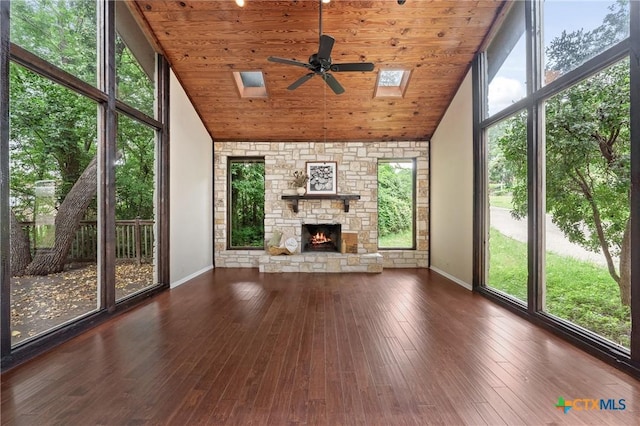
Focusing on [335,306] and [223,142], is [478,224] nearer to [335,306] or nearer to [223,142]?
[335,306]

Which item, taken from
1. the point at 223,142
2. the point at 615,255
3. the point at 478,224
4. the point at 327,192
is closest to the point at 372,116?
the point at 327,192

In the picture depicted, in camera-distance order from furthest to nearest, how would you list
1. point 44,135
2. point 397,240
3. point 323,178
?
point 397,240, point 323,178, point 44,135

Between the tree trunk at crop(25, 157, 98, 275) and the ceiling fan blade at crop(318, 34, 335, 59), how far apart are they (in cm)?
266

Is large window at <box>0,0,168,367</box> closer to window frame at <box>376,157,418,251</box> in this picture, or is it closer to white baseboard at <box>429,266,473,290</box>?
window frame at <box>376,157,418,251</box>

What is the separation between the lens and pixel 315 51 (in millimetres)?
3979

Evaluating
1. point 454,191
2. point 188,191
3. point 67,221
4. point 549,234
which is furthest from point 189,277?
point 549,234

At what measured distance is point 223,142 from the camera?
5.81 m

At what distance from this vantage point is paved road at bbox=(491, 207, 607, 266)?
98.5 inches

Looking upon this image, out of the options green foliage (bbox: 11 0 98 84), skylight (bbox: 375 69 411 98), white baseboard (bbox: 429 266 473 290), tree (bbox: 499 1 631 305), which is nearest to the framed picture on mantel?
skylight (bbox: 375 69 411 98)

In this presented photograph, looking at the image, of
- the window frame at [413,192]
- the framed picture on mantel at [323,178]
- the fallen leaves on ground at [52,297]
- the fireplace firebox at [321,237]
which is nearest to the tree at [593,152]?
the window frame at [413,192]

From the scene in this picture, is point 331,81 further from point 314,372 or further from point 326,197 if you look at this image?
point 314,372

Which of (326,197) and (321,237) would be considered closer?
(326,197)

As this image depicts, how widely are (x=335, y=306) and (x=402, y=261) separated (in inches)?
111

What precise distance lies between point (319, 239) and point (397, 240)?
166cm
